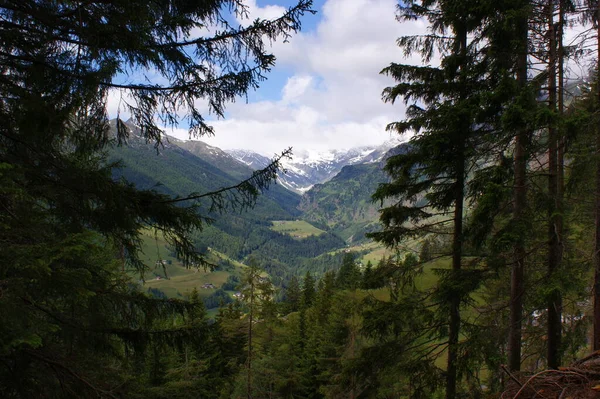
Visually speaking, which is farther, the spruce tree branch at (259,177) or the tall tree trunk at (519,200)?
the tall tree trunk at (519,200)

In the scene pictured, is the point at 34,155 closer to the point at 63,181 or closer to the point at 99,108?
the point at 63,181

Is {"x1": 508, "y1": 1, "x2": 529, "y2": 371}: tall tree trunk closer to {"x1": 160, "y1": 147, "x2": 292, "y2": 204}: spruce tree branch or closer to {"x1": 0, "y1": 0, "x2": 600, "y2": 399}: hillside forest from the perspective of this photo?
{"x1": 0, "y1": 0, "x2": 600, "y2": 399}: hillside forest

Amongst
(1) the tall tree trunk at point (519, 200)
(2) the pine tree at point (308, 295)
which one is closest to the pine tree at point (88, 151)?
(1) the tall tree trunk at point (519, 200)

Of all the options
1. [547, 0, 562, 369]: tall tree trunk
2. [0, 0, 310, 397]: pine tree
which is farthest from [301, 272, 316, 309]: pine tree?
[0, 0, 310, 397]: pine tree

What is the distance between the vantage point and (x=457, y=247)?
759 cm

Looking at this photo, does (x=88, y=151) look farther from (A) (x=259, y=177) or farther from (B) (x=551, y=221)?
(B) (x=551, y=221)

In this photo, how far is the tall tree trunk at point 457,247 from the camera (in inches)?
281

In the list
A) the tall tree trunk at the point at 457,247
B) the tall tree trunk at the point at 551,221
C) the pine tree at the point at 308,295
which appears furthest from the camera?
the pine tree at the point at 308,295

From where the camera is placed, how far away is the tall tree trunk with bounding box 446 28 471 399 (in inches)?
281

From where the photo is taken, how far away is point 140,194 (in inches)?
192

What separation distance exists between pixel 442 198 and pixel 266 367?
1264 centimetres

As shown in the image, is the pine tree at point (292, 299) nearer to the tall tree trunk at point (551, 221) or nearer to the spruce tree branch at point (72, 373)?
the tall tree trunk at point (551, 221)

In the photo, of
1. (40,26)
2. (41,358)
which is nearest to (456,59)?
(40,26)

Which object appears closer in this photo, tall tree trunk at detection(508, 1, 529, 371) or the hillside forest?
the hillside forest
